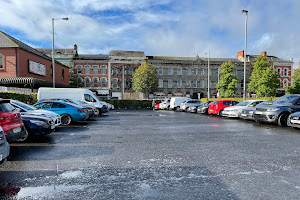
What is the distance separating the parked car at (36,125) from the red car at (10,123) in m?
1.22

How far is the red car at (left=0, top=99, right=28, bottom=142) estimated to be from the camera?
596 cm

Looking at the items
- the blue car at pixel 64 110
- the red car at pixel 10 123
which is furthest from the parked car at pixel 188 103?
the red car at pixel 10 123

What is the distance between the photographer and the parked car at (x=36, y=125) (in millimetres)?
7715

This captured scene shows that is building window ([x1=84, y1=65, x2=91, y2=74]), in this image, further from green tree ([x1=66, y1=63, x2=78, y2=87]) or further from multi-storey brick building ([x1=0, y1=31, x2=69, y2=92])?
multi-storey brick building ([x1=0, y1=31, x2=69, y2=92])

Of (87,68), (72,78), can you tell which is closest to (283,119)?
(72,78)

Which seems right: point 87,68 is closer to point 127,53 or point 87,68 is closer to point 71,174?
point 127,53

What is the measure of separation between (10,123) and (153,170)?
410 cm

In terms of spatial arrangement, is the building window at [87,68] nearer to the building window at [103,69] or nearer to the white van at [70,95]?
the building window at [103,69]

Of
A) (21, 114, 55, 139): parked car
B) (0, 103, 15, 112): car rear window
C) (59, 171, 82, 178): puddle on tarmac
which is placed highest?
(0, 103, 15, 112): car rear window

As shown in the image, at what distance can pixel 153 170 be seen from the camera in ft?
15.5

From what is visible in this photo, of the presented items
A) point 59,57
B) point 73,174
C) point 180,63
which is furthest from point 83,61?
point 73,174

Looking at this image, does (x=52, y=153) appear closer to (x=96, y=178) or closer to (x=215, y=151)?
(x=96, y=178)

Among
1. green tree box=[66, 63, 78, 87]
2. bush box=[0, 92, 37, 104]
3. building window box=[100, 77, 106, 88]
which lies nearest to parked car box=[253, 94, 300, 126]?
bush box=[0, 92, 37, 104]

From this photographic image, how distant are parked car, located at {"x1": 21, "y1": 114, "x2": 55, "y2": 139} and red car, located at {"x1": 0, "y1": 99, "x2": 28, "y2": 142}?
1225 mm
